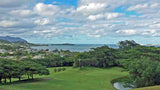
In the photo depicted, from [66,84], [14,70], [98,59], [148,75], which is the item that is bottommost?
[66,84]

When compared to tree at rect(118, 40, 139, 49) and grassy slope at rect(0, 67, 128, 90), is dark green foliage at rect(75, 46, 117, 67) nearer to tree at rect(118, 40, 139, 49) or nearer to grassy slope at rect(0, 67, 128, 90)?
grassy slope at rect(0, 67, 128, 90)

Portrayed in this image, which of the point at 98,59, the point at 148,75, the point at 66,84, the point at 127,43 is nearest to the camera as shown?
the point at 148,75

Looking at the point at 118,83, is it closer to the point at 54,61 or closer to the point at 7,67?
the point at 7,67

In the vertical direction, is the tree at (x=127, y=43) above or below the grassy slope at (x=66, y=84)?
above

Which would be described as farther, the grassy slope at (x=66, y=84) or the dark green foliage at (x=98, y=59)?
the dark green foliage at (x=98, y=59)

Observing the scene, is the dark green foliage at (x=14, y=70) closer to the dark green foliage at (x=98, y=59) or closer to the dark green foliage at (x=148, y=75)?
the dark green foliage at (x=148, y=75)

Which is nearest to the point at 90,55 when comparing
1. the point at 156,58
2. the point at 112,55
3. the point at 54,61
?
the point at 112,55

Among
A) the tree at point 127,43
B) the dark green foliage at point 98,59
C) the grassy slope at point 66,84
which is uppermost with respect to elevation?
the tree at point 127,43

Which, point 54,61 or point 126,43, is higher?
point 126,43

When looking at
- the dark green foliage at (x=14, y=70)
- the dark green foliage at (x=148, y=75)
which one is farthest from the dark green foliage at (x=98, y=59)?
the dark green foliage at (x=148, y=75)

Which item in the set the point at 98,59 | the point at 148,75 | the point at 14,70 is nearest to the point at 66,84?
the point at 14,70

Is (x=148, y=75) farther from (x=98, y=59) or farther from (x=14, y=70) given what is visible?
(x=98, y=59)
